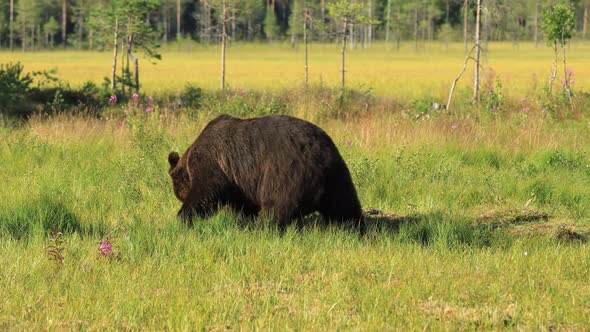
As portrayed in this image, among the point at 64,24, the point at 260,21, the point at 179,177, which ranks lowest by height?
the point at 179,177

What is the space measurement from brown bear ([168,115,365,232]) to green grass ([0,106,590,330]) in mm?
210

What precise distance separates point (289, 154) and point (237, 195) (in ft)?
2.37

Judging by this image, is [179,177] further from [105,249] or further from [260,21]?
[260,21]

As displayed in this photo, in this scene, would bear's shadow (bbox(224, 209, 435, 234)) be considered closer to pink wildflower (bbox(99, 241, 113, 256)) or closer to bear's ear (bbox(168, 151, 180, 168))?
bear's ear (bbox(168, 151, 180, 168))

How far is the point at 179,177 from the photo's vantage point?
7.14 meters

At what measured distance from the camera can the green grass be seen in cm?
450

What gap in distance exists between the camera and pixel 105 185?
346 inches

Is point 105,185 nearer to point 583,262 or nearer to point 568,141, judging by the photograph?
point 583,262

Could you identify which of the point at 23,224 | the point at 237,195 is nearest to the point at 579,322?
the point at 237,195

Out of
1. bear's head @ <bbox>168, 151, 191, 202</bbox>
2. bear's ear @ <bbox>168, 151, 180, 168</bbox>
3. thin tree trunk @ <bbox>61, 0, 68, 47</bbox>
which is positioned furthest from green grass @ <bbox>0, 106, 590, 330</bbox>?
thin tree trunk @ <bbox>61, 0, 68, 47</bbox>

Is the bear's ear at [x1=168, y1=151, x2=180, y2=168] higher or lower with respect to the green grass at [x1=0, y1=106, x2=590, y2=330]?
higher

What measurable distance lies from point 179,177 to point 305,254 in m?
1.89

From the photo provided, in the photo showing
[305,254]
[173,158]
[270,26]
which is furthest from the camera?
[270,26]

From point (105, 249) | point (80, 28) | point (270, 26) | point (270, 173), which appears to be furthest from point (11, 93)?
point (270, 26)
